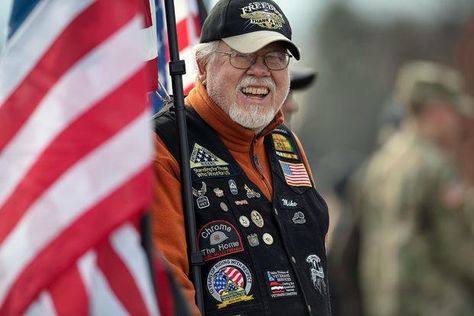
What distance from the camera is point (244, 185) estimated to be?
7.18m

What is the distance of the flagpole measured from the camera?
22.4 ft

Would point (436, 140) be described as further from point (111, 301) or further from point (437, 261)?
point (111, 301)

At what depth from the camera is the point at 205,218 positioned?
6988 mm

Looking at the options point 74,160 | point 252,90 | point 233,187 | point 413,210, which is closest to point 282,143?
point 252,90

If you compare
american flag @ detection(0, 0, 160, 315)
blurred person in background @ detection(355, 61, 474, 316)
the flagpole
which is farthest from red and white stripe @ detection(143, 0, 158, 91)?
blurred person in background @ detection(355, 61, 474, 316)

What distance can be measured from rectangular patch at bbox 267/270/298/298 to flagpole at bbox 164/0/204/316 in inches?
12.2

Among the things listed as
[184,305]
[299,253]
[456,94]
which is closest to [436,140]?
[456,94]

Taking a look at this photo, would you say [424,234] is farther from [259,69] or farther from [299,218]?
[259,69]

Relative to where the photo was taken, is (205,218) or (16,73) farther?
(205,218)

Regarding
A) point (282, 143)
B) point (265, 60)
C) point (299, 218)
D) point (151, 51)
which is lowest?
point (299, 218)

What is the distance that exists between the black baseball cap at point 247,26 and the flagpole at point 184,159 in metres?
0.28

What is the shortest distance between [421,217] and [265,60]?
445 centimetres

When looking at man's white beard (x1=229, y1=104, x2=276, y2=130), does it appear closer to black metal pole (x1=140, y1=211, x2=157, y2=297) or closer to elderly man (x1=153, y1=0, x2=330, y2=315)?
elderly man (x1=153, y1=0, x2=330, y2=315)

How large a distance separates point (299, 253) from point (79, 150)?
2002 millimetres
